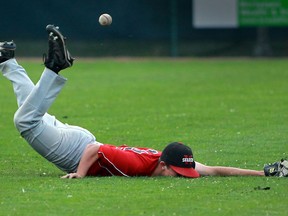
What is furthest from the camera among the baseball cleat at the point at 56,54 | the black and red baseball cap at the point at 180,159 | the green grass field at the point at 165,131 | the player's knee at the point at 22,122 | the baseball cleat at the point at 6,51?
the baseball cleat at the point at 6,51

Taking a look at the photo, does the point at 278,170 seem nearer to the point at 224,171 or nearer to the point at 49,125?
the point at 224,171

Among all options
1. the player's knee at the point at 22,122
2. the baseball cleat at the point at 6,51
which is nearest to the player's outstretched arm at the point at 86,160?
the player's knee at the point at 22,122

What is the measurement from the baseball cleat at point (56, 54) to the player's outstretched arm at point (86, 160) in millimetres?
932

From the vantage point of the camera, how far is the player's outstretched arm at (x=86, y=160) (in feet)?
32.5

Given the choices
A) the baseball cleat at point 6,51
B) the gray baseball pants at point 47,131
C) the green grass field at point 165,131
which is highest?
the baseball cleat at point 6,51

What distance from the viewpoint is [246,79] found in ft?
80.7

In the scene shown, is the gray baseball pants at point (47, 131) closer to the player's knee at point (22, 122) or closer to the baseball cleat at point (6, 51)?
the player's knee at point (22, 122)

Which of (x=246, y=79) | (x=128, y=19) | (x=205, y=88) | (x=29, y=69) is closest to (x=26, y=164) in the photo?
(x=205, y=88)

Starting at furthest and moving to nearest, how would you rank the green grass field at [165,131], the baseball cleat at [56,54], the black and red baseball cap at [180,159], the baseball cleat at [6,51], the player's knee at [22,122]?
the baseball cleat at [6,51]
the baseball cleat at [56,54]
the player's knee at [22,122]
the black and red baseball cap at [180,159]
the green grass field at [165,131]

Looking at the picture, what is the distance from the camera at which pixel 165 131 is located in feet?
47.7

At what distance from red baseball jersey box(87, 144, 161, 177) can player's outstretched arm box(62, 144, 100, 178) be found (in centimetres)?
5

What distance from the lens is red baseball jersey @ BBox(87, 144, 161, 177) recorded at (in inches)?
389

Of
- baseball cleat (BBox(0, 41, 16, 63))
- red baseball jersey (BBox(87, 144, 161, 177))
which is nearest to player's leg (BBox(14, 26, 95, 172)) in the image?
red baseball jersey (BBox(87, 144, 161, 177))

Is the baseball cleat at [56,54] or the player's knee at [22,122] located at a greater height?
the baseball cleat at [56,54]
